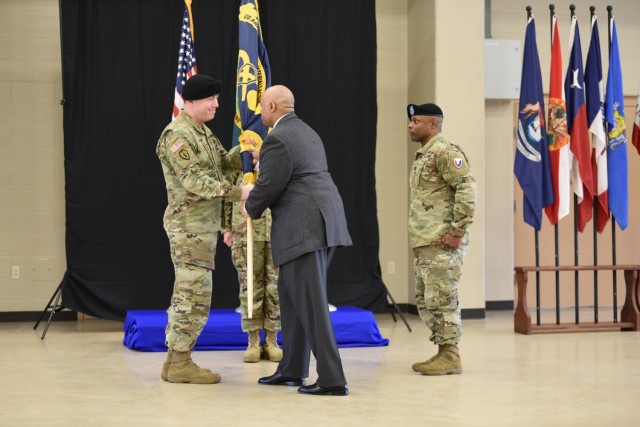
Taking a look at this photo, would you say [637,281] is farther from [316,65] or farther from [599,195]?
[316,65]

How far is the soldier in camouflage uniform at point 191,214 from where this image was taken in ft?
14.9

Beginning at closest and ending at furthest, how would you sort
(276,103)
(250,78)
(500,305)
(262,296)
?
1. (276,103)
2. (262,296)
3. (250,78)
4. (500,305)

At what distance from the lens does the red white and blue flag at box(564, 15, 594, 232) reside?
7020 mm

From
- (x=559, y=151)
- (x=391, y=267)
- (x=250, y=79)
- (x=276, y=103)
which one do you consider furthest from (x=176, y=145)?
(x=391, y=267)

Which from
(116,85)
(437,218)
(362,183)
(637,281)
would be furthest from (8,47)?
(637,281)

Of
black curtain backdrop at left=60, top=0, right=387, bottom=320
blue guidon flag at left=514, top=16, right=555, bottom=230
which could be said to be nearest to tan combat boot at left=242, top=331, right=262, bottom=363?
black curtain backdrop at left=60, top=0, right=387, bottom=320

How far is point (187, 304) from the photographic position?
15.0 feet

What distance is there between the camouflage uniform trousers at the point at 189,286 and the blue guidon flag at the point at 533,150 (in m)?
3.22

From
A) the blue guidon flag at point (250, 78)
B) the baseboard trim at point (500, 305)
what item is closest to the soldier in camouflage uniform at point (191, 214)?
the blue guidon flag at point (250, 78)

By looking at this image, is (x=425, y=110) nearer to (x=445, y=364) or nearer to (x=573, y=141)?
(x=445, y=364)

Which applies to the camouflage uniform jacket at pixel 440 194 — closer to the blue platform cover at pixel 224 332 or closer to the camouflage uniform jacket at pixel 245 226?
the camouflage uniform jacket at pixel 245 226

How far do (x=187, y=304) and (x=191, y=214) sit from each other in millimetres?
448

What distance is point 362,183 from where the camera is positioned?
306 inches

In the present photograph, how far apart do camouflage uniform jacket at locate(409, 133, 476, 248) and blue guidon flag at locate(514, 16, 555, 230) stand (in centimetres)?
212
